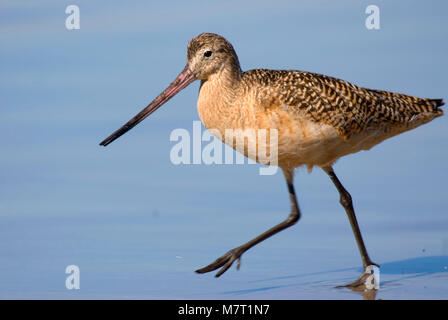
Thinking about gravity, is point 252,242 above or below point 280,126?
below

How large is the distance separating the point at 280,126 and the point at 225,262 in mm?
1301

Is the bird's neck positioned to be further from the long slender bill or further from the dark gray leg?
the dark gray leg

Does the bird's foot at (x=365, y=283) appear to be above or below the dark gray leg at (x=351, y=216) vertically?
below

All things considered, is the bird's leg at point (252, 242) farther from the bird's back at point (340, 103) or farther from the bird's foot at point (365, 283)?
the bird's foot at point (365, 283)

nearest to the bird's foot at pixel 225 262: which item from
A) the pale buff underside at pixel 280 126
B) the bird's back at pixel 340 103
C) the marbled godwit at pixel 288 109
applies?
the marbled godwit at pixel 288 109

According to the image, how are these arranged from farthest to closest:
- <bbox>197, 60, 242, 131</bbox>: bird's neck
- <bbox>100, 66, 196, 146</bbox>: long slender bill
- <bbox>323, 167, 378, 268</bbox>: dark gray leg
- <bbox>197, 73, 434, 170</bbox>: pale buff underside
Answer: <bbox>323, 167, 378, 268</bbox>: dark gray leg → <bbox>100, 66, 196, 146</bbox>: long slender bill → <bbox>197, 60, 242, 131</bbox>: bird's neck → <bbox>197, 73, 434, 170</bbox>: pale buff underside

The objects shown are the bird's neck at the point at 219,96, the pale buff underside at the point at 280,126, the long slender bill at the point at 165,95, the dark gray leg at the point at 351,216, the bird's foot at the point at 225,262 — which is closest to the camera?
the pale buff underside at the point at 280,126

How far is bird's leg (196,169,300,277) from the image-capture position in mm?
9266

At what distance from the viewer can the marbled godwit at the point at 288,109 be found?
29.5ft

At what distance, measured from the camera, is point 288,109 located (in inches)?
355

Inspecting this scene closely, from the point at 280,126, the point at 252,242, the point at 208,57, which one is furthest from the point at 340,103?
the point at 252,242

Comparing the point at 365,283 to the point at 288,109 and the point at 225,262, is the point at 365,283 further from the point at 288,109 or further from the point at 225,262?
the point at 288,109

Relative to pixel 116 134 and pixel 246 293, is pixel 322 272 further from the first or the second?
pixel 116 134

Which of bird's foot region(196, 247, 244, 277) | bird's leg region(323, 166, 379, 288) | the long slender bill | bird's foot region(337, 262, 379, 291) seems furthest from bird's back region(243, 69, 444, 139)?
bird's foot region(196, 247, 244, 277)
